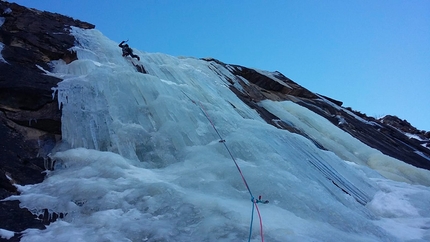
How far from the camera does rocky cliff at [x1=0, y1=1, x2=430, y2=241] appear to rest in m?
4.12

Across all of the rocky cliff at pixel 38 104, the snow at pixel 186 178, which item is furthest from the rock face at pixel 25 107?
the snow at pixel 186 178

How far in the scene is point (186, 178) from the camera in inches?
171

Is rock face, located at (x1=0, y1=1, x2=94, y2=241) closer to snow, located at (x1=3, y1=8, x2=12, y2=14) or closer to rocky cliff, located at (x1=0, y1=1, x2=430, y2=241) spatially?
rocky cliff, located at (x1=0, y1=1, x2=430, y2=241)

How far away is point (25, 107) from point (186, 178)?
2.97 meters

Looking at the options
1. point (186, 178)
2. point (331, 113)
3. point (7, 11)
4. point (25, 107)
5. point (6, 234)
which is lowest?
point (6, 234)

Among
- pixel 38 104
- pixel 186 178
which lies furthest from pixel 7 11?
pixel 186 178

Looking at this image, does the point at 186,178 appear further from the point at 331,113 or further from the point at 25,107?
the point at 331,113

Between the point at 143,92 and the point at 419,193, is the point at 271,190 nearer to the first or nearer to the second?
the point at 419,193

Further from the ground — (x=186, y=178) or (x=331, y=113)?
(x=331, y=113)

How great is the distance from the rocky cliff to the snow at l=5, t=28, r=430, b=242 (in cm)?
20

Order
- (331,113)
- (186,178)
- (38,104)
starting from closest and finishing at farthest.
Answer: (186,178) → (38,104) → (331,113)

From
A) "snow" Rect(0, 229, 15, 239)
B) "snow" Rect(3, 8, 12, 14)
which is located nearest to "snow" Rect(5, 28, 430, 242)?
"snow" Rect(0, 229, 15, 239)

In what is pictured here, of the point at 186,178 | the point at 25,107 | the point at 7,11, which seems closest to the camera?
the point at 186,178

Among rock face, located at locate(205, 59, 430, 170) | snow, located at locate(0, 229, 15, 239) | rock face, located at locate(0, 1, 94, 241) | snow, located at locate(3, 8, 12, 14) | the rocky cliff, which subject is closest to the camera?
snow, located at locate(0, 229, 15, 239)
